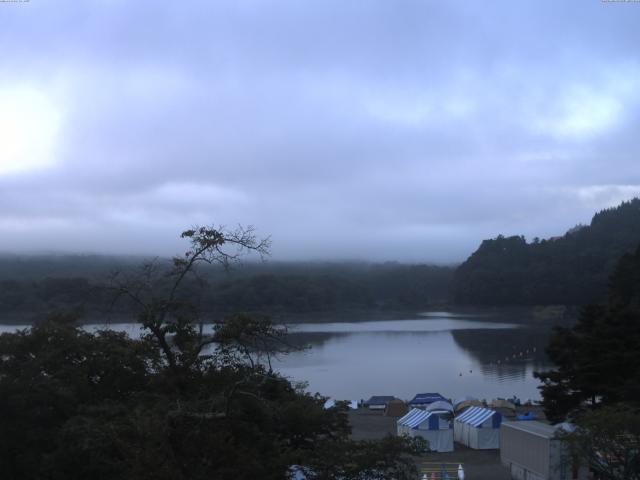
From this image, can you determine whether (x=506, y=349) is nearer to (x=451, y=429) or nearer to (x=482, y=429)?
(x=482, y=429)

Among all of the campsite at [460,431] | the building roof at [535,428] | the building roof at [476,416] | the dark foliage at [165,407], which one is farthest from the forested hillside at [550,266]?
the dark foliage at [165,407]

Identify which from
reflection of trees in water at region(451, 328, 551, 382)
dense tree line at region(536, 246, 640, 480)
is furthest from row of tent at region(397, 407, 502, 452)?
reflection of trees in water at region(451, 328, 551, 382)

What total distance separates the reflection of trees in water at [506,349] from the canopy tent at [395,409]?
8.70m

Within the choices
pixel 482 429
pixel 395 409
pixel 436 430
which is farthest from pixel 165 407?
pixel 395 409

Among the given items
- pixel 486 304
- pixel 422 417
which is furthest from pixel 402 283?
pixel 422 417

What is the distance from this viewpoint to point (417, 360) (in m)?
29.7

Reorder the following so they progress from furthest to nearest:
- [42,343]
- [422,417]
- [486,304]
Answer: [486,304], [422,417], [42,343]

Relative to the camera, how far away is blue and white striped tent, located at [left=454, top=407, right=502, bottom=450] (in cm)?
1292

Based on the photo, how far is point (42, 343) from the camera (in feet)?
20.9

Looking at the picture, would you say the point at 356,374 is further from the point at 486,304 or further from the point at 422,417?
the point at 486,304

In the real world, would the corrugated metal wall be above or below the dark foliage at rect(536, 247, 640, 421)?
below

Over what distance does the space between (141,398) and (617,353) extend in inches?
292

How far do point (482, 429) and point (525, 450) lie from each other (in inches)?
114

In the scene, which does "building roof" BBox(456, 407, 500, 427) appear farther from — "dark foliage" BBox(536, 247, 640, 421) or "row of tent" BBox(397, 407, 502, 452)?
"dark foliage" BBox(536, 247, 640, 421)
